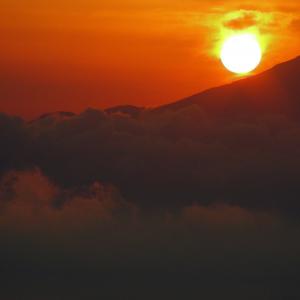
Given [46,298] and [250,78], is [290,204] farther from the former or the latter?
[46,298]

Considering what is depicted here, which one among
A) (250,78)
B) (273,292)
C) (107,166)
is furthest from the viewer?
(273,292)

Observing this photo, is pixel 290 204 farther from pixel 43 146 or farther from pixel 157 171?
pixel 43 146

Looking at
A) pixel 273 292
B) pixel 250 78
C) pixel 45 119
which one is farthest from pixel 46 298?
pixel 250 78

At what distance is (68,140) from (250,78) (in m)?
21.9

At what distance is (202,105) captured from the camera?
528 ft

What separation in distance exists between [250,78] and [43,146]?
24858 mm

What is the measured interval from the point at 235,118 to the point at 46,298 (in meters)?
51.6

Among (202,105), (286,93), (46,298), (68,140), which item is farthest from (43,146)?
(46,298)

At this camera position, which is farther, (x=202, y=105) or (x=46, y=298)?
(x=46, y=298)

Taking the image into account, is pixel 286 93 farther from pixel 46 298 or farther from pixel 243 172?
pixel 46 298

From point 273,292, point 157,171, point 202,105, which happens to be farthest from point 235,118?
point 273,292

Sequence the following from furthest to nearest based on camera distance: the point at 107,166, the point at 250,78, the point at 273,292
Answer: the point at 273,292 → the point at 107,166 → the point at 250,78

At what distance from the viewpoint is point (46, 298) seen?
19788cm

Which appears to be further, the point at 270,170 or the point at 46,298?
the point at 46,298
